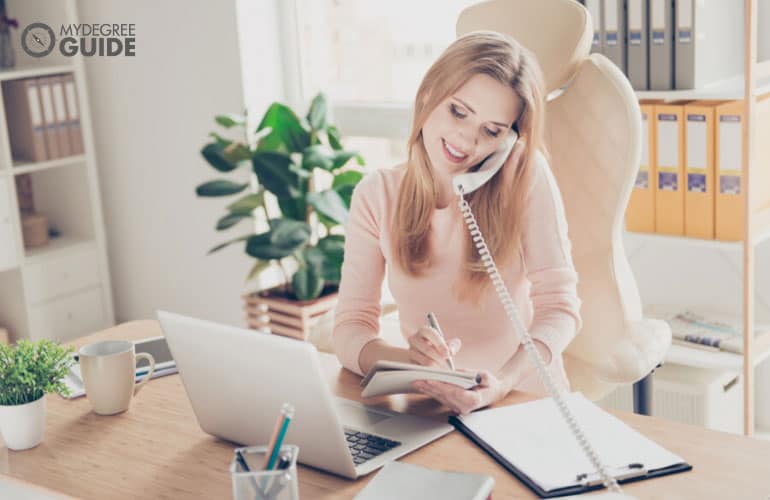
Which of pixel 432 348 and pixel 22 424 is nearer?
pixel 22 424

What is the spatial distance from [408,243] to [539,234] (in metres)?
0.25

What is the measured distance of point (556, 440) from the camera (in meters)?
1.35

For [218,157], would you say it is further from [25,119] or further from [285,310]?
[25,119]

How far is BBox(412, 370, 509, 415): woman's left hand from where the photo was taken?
148 centimetres

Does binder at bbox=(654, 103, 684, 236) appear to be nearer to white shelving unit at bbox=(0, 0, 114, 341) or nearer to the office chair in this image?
the office chair

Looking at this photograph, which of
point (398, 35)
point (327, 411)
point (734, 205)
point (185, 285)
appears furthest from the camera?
point (185, 285)

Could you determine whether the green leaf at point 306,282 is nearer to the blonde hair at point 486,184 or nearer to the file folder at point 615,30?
the file folder at point 615,30

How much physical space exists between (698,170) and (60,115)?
2.47 metres

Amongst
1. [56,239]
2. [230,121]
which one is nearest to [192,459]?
[230,121]

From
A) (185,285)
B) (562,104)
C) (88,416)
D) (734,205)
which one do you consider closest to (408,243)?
(562,104)

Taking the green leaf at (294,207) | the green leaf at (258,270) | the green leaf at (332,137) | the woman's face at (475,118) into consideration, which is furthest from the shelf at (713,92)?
the green leaf at (258,270)

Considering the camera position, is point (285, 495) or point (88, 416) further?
point (88, 416)

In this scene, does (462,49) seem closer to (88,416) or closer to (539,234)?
(539,234)

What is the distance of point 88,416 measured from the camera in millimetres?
1565
